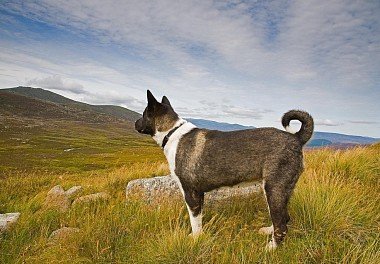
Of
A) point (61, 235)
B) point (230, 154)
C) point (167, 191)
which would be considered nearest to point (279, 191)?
point (230, 154)

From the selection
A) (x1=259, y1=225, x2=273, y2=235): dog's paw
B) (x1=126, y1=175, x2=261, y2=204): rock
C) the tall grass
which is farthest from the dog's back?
(x1=126, y1=175, x2=261, y2=204): rock

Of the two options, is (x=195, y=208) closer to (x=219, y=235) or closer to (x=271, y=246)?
(x=219, y=235)

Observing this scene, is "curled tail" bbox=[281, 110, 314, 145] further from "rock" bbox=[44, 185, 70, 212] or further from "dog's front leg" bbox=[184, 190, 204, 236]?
"rock" bbox=[44, 185, 70, 212]

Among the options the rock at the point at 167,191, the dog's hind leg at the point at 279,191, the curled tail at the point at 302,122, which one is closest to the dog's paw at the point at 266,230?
the dog's hind leg at the point at 279,191

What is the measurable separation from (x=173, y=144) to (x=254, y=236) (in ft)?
8.49

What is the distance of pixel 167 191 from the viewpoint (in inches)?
379

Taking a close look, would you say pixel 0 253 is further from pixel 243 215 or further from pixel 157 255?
pixel 243 215

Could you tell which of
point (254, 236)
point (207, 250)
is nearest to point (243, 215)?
point (254, 236)

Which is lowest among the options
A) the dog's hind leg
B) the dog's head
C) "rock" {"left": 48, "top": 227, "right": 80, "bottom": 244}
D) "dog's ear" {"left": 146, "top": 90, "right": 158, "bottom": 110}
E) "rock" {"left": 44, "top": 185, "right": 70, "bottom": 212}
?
"rock" {"left": 44, "top": 185, "right": 70, "bottom": 212}

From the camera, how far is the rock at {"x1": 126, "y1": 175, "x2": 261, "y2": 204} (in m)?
8.70

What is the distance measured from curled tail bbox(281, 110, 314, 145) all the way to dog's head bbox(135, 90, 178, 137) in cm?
263

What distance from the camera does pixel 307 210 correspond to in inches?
243

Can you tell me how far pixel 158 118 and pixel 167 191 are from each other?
280 cm

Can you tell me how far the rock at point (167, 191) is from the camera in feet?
28.6
